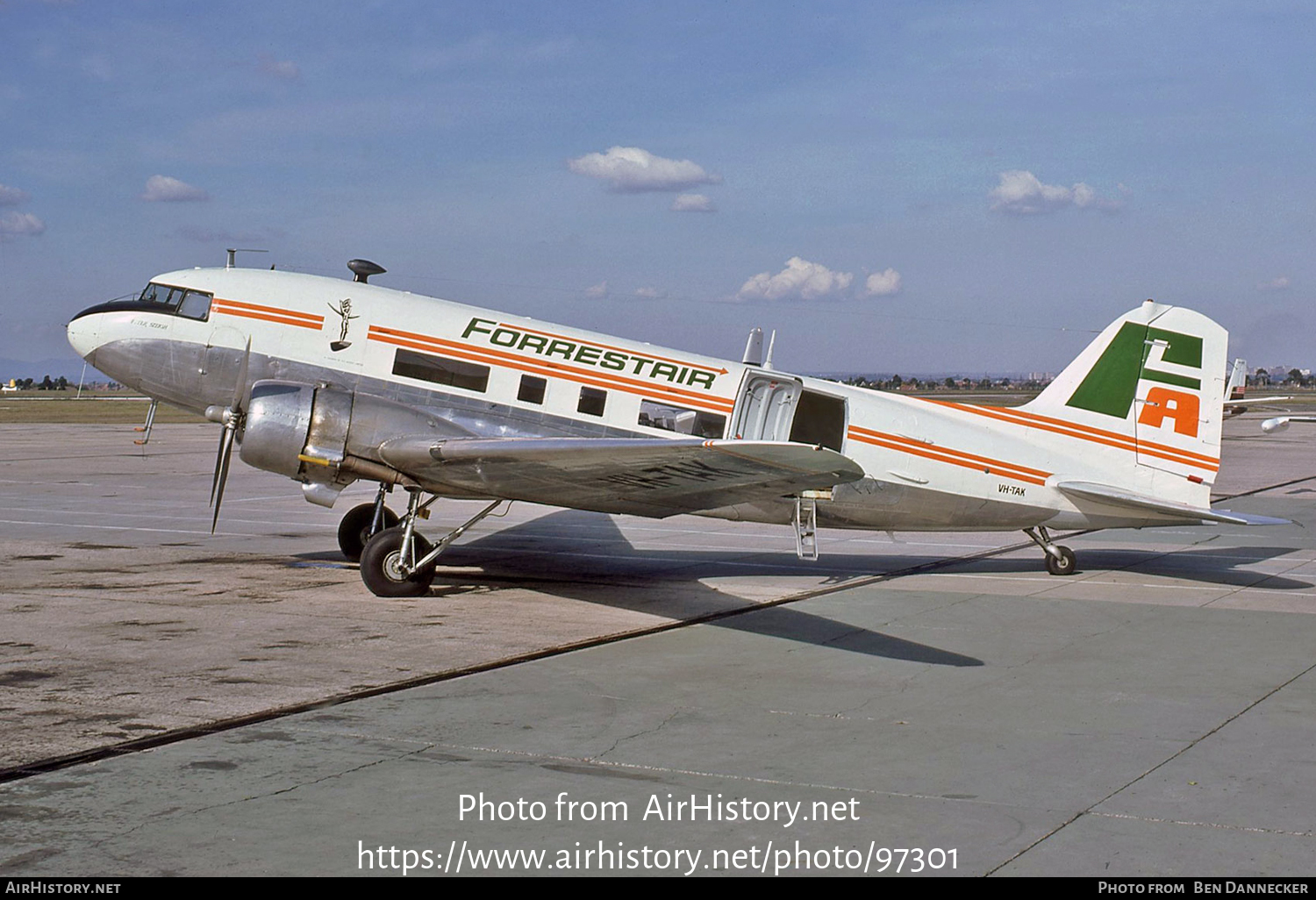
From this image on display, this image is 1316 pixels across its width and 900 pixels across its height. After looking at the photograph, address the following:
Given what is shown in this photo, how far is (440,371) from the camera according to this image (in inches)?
581

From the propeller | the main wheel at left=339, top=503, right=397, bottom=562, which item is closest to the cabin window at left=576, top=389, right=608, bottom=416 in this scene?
the main wheel at left=339, top=503, right=397, bottom=562

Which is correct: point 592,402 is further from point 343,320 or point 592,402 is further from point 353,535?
point 353,535

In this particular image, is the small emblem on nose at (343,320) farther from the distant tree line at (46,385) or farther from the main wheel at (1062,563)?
the distant tree line at (46,385)

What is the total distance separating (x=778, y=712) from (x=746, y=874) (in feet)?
10.7

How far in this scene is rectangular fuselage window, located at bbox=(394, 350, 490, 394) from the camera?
48.4ft

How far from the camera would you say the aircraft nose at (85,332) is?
15.4 metres

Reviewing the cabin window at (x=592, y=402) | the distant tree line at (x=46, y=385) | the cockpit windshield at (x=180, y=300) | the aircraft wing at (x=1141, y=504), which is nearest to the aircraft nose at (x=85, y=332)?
the cockpit windshield at (x=180, y=300)

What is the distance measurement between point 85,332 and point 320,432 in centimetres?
421

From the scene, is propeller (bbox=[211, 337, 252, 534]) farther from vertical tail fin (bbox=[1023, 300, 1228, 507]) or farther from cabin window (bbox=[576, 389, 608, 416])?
vertical tail fin (bbox=[1023, 300, 1228, 507])

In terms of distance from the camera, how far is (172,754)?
774 cm

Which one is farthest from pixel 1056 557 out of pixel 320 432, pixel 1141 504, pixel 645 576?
pixel 320 432

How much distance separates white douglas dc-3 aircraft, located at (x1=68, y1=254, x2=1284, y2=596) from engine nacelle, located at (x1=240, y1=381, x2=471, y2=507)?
23 millimetres

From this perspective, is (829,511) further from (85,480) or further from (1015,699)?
(85,480)

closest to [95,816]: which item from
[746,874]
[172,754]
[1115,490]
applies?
[172,754]
